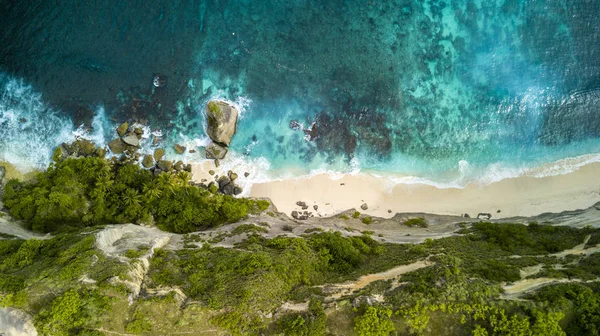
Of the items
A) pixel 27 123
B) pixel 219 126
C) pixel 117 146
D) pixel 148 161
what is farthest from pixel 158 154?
pixel 27 123

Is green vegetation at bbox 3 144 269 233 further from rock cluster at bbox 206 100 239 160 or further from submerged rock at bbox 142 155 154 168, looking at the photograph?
rock cluster at bbox 206 100 239 160

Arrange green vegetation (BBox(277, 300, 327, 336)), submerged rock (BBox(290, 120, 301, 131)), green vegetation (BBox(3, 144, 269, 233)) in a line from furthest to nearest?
submerged rock (BBox(290, 120, 301, 131)) → green vegetation (BBox(3, 144, 269, 233)) → green vegetation (BBox(277, 300, 327, 336))

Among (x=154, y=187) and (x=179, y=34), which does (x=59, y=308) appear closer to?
(x=154, y=187)

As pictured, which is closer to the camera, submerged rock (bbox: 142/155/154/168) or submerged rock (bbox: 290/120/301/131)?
submerged rock (bbox: 142/155/154/168)

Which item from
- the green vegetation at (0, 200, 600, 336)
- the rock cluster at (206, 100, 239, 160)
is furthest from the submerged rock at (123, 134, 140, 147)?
the green vegetation at (0, 200, 600, 336)

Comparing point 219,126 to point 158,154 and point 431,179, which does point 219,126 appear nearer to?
point 158,154

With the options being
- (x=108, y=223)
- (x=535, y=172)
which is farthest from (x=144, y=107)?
(x=535, y=172)

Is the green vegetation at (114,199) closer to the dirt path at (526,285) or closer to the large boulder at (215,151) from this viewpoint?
the large boulder at (215,151)
